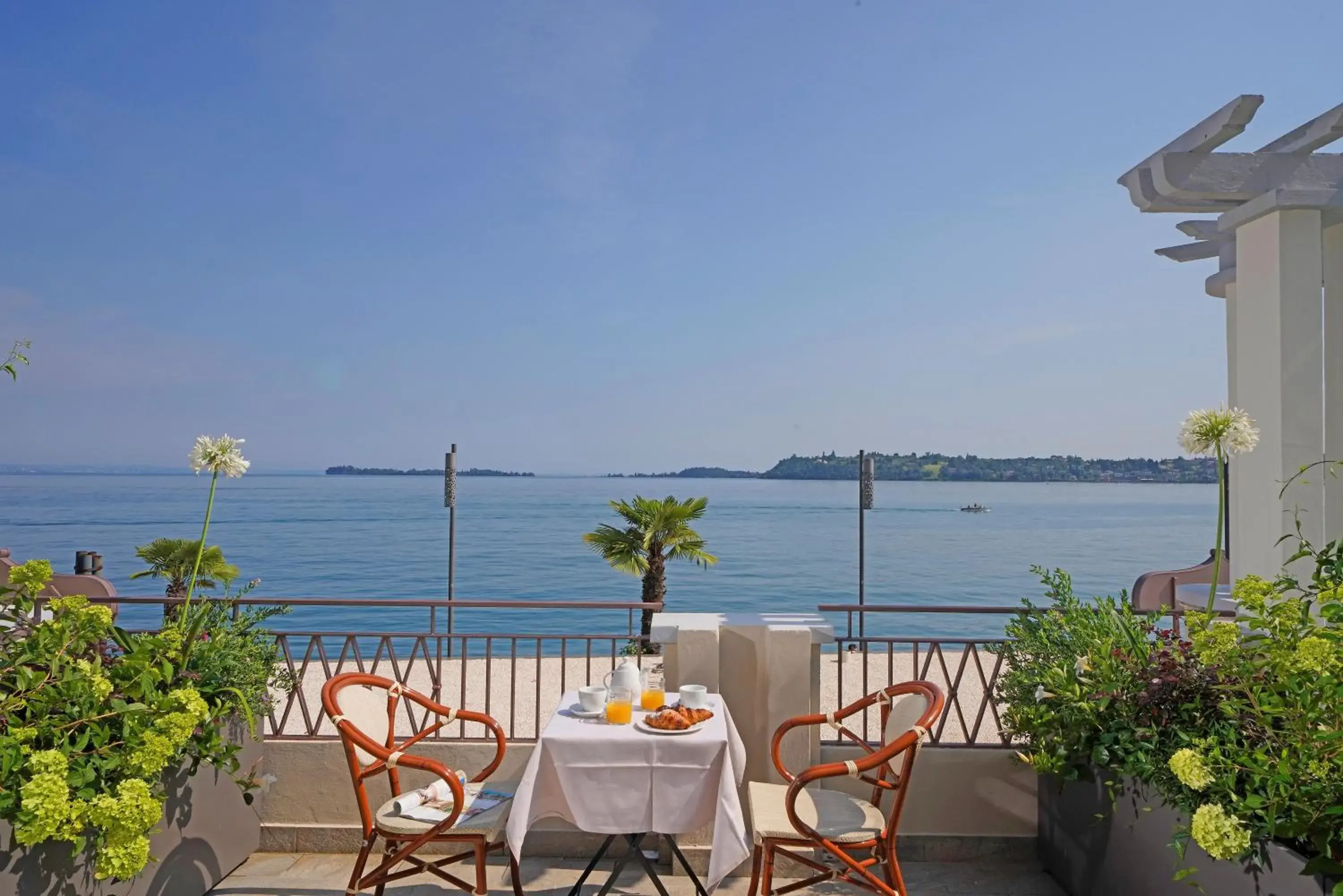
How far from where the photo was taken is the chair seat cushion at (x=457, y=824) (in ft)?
9.66

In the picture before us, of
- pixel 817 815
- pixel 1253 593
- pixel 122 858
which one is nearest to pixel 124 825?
pixel 122 858

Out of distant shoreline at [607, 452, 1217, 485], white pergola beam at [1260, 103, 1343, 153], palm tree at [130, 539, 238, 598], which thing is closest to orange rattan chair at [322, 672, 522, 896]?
white pergola beam at [1260, 103, 1343, 153]

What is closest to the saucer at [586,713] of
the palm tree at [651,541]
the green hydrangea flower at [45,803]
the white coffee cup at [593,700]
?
the white coffee cup at [593,700]

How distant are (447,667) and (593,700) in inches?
280

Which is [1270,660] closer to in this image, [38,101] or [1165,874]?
[1165,874]

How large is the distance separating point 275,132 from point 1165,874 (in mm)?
31591

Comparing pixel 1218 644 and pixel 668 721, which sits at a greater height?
pixel 1218 644

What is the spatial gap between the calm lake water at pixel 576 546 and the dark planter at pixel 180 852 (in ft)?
28.7

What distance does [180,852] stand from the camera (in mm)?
3100

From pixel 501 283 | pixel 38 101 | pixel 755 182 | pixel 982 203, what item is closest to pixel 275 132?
pixel 38 101

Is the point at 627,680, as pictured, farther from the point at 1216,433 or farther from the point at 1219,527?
the point at 1216,433

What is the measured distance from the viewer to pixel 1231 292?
557 centimetres

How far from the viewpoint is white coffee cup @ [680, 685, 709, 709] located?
10.9 ft

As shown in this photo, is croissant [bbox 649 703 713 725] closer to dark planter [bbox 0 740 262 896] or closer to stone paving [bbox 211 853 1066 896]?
stone paving [bbox 211 853 1066 896]
